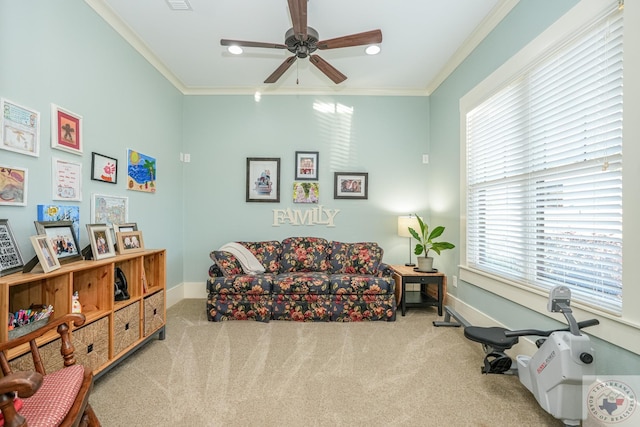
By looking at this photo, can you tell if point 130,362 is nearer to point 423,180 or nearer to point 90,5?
point 90,5

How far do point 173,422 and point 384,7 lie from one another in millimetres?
3572

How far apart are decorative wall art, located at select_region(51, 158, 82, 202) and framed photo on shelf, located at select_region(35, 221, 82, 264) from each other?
258 millimetres

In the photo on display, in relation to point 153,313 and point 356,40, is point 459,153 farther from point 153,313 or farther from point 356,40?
point 153,313

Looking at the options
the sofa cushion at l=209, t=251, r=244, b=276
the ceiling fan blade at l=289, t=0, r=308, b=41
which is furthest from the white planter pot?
the ceiling fan blade at l=289, t=0, r=308, b=41

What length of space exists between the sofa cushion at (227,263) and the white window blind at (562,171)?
2.83m

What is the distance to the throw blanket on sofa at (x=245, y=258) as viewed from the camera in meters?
3.73

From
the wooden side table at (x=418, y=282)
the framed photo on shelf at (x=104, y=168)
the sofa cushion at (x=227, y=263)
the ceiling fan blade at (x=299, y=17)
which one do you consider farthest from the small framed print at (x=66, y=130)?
the wooden side table at (x=418, y=282)

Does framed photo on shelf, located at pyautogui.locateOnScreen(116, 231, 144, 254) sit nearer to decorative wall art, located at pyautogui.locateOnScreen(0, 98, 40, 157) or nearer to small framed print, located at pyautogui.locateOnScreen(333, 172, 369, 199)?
decorative wall art, located at pyautogui.locateOnScreen(0, 98, 40, 157)

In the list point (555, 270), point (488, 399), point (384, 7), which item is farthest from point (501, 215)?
point (384, 7)

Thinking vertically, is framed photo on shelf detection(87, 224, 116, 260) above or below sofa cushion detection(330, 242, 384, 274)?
above

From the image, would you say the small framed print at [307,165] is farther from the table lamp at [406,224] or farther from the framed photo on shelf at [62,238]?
the framed photo on shelf at [62,238]

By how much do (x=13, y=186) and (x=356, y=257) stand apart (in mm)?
3338

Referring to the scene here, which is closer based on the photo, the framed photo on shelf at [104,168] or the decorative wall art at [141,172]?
the framed photo on shelf at [104,168]

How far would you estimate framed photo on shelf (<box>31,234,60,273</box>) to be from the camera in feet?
5.75
